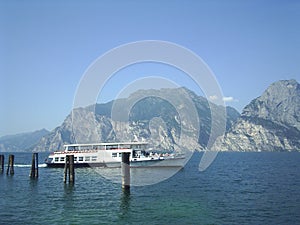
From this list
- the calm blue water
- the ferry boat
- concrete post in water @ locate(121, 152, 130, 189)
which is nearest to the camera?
the calm blue water

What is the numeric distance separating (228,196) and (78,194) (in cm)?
2180

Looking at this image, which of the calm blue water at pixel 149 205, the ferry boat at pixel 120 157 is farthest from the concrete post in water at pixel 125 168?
the ferry boat at pixel 120 157

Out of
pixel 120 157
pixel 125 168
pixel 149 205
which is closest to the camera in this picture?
pixel 149 205

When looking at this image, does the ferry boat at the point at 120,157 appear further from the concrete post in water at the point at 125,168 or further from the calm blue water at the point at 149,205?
the concrete post in water at the point at 125,168

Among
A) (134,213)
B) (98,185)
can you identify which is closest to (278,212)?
(134,213)

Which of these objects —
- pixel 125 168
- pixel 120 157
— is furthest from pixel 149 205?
pixel 120 157

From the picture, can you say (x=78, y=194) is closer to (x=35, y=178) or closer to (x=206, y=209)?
(x=206, y=209)

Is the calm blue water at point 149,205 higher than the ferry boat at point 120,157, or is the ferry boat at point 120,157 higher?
the ferry boat at point 120,157

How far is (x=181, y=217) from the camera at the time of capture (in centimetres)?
3431

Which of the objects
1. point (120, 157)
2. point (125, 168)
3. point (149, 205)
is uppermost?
point (120, 157)

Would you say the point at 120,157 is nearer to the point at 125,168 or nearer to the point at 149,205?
the point at 125,168

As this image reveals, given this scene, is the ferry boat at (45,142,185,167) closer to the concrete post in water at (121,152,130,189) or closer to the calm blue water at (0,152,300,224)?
the calm blue water at (0,152,300,224)

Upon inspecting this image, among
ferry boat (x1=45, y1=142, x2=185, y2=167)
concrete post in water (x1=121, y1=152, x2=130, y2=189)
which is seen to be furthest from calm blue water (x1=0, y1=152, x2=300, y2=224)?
ferry boat (x1=45, y1=142, x2=185, y2=167)

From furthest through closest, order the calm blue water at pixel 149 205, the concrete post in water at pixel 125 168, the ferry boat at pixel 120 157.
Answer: the ferry boat at pixel 120 157 < the concrete post in water at pixel 125 168 < the calm blue water at pixel 149 205
